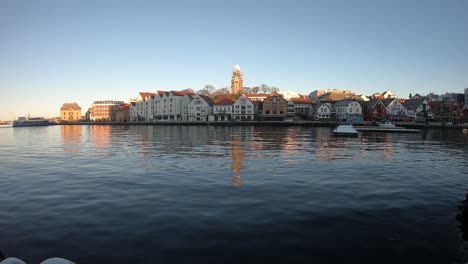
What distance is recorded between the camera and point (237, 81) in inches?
7411

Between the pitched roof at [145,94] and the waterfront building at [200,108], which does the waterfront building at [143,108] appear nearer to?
the pitched roof at [145,94]

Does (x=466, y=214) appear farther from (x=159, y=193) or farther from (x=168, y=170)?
(x=168, y=170)

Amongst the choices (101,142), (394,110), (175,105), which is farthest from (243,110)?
(101,142)

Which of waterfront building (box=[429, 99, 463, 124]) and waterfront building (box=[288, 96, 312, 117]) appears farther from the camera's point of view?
waterfront building (box=[288, 96, 312, 117])

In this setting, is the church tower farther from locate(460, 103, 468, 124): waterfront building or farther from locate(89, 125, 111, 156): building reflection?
locate(89, 125, 111, 156): building reflection

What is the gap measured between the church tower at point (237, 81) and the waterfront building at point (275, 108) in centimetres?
6404

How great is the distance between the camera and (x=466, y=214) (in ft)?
36.9

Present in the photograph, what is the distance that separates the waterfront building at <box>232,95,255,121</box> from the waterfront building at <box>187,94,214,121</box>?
451 inches

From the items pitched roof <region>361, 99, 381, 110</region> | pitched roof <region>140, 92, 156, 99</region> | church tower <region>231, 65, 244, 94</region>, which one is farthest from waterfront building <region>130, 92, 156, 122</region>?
pitched roof <region>361, 99, 381, 110</region>

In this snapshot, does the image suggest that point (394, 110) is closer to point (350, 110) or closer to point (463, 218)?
point (350, 110)

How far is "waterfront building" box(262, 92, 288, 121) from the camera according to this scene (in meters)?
123

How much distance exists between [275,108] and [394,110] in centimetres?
4515

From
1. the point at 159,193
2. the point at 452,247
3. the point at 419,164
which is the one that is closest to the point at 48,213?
the point at 159,193

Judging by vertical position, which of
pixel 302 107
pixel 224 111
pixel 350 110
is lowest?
pixel 350 110
